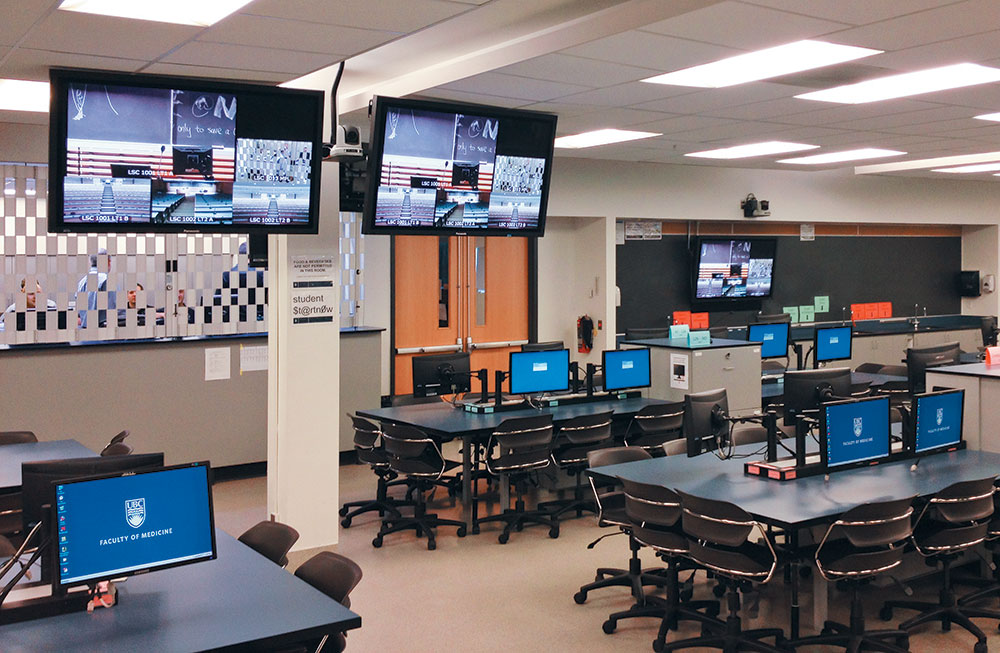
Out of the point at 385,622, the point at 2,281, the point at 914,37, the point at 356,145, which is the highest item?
the point at 914,37

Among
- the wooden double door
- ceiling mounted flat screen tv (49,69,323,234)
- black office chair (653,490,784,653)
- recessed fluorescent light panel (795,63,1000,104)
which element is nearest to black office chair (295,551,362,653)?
black office chair (653,490,784,653)

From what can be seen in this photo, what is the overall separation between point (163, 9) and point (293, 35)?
62 centimetres

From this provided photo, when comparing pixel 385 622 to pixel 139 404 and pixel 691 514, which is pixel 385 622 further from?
pixel 139 404

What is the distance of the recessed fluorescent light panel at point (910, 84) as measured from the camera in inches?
226

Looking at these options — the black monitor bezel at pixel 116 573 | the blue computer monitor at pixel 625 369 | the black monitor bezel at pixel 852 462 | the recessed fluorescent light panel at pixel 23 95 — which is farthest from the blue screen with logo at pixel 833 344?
the black monitor bezel at pixel 116 573

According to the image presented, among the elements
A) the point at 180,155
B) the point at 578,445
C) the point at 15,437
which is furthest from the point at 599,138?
the point at 15,437

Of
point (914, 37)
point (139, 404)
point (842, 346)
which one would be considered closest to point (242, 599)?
point (914, 37)

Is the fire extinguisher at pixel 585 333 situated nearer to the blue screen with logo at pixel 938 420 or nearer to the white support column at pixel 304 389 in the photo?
the white support column at pixel 304 389

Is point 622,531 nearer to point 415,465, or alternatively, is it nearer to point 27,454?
point 415,465

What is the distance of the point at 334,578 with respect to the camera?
3.55m

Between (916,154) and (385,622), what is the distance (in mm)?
7741

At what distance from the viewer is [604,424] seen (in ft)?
23.3

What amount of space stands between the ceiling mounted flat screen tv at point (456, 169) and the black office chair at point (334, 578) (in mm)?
2135

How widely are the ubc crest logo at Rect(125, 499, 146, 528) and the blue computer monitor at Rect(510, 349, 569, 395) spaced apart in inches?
172
